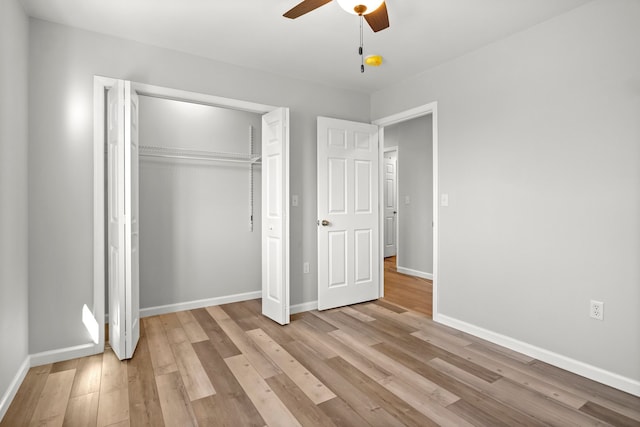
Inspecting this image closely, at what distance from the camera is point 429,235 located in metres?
5.44

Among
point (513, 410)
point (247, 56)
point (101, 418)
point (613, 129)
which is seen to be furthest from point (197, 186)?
point (613, 129)

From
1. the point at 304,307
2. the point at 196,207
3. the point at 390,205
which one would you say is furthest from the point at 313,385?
the point at 390,205

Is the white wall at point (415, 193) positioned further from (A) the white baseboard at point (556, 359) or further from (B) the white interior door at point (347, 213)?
(A) the white baseboard at point (556, 359)

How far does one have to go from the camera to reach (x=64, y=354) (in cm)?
262

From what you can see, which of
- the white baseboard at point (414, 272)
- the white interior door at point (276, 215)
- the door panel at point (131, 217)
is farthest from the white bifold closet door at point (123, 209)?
the white baseboard at point (414, 272)

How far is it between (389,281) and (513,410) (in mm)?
3245

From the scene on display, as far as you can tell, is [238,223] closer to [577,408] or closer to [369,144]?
[369,144]

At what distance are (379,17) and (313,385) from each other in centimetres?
227

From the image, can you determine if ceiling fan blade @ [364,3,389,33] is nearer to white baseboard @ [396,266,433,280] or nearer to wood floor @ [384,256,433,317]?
wood floor @ [384,256,433,317]

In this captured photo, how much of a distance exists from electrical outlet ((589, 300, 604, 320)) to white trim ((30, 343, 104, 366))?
3.61 metres

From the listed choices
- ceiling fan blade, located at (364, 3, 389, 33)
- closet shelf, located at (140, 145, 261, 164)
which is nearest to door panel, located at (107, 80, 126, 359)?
closet shelf, located at (140, 145, 261, 164)

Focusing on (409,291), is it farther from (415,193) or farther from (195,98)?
(195,98)

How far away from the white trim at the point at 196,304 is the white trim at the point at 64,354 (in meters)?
0.87

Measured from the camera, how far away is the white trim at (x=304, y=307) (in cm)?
377
